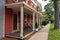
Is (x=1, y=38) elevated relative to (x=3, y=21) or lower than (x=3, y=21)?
lower

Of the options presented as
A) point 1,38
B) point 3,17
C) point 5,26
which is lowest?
point 1,38

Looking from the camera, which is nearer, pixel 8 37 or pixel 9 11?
pixel 8 37

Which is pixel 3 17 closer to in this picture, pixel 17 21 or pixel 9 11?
pixel 9 11

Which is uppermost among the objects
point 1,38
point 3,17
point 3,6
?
point 3,6

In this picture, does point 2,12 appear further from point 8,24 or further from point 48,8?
point 48,8

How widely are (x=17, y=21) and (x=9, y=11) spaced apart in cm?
355

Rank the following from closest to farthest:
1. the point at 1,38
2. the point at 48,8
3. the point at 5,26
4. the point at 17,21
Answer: the point at 1,38 < the point at 5,26 < the point at 17,21 < the point at 48,8

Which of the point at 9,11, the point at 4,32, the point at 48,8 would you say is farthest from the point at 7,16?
the point at 48,8

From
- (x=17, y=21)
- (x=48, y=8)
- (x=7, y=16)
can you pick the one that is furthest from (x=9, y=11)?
(x=48, y=8)

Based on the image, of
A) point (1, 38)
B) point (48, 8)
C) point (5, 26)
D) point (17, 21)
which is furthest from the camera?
point (48, 8)

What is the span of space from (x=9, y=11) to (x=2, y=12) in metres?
1.27

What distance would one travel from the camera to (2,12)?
11055mm

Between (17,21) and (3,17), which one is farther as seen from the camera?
(17,21)

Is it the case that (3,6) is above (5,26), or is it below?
above
